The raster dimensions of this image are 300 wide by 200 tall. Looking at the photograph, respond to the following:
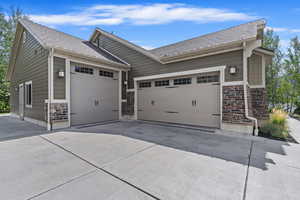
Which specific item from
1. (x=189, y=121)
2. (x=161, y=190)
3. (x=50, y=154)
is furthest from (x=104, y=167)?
(x=189, y=121)

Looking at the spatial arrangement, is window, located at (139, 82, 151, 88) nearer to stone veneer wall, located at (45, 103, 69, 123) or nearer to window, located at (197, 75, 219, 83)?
window, located at (197, 75, 219, 83)

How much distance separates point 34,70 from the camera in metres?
7.06

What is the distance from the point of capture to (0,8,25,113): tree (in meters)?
14.2

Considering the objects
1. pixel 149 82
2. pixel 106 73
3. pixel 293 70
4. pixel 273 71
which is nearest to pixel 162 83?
Result: pixel 149 82

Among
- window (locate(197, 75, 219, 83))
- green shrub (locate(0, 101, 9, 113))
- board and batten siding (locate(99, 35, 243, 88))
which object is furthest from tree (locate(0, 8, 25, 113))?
window (locate(197, 75, 219, 83))

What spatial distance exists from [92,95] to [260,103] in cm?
772

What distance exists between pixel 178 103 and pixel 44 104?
587 centimetres

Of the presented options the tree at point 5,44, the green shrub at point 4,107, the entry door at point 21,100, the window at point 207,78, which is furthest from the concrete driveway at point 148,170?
the tree at point 5,44

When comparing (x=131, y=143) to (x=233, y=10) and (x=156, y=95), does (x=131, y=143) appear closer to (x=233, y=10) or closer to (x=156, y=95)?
(x=156, y=95)

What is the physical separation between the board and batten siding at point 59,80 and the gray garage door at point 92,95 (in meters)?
0.39

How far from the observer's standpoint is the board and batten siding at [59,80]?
5.60 metres

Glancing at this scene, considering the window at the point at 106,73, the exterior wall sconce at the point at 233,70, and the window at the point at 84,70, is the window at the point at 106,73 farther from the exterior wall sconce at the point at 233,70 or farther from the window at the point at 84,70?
the exterior wall sconce at the point at 233,70

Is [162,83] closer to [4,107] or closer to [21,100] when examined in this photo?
[21,100]

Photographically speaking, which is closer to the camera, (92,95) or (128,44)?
(92,95)
